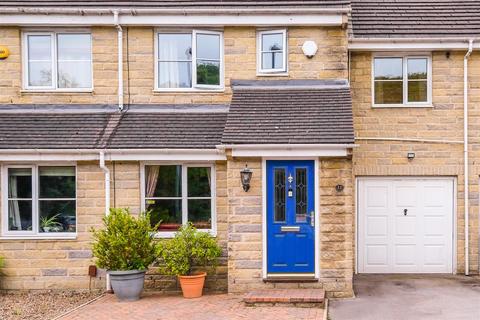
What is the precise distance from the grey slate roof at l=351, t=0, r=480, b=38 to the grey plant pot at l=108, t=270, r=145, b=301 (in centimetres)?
768

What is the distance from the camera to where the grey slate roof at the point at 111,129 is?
12.3 meters

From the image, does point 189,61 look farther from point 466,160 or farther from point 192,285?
point 466,160

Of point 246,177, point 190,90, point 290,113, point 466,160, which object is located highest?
point 190,90

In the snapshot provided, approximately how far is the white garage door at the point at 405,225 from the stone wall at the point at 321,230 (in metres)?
2.67

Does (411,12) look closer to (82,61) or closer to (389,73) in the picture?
(389,73)

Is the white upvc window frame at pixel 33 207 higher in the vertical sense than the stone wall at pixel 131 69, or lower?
lower

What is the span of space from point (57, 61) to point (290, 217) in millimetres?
6636

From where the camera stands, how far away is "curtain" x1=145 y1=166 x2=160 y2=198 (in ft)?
41.9

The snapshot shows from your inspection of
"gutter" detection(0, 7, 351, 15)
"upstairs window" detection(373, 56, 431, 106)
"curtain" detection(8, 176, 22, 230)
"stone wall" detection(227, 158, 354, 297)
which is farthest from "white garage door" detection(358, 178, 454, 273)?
"curtain" detection(8, 176, 22, 230)

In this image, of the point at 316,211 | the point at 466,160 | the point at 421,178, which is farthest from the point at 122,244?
the point at 466,160

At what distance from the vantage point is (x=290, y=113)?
1212 cm

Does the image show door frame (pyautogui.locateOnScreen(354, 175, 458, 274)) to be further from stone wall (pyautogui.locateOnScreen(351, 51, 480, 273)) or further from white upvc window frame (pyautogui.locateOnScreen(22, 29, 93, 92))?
white upvc window frame (pyautogui.locateOnScreen(22, 29, 93, 92))

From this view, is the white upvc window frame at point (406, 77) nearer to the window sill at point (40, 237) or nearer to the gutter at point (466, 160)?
the gutter at point (466, 160)

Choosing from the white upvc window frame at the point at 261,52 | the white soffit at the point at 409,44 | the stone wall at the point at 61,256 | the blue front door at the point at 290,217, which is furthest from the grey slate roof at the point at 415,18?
the stone wall at the point at 61,256
